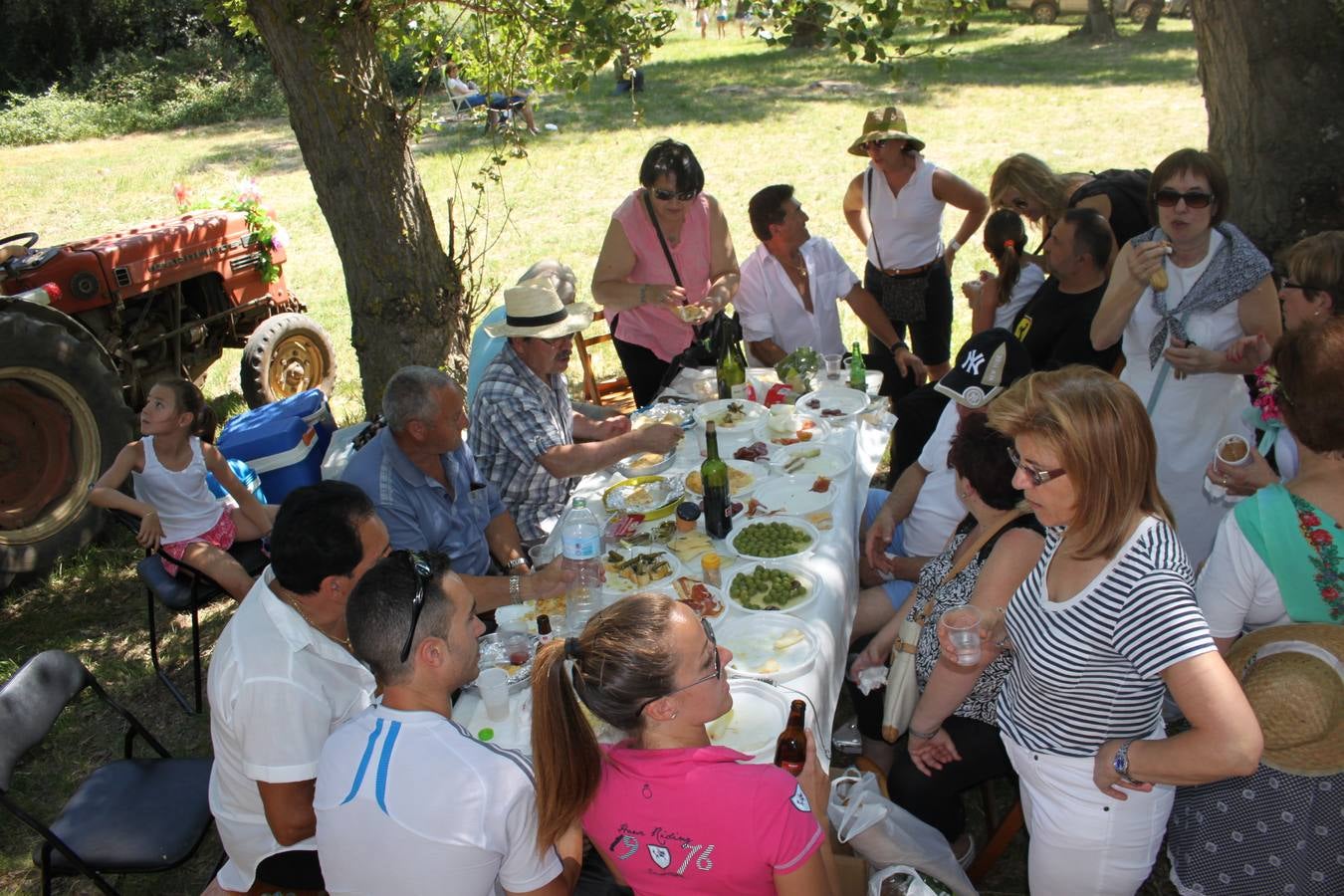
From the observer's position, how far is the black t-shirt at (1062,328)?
14.8ft

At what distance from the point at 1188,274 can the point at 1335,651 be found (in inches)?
86.7

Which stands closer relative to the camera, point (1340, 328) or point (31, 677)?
point (1340, 328)

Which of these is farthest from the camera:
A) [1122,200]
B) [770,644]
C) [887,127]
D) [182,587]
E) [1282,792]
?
[887,127]

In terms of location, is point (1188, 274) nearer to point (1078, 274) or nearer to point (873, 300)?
point (1078, 274)

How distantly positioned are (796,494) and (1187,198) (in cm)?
199

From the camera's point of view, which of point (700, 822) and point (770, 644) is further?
point (770, 644)

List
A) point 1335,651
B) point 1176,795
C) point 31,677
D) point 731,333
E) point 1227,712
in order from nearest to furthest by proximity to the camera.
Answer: point 1227,712
point 1335,651
point 1176,795
point 31,677
point 731,333

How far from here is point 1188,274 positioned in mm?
3969

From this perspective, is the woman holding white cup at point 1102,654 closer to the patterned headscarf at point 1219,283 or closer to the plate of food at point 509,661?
the plate of food at point 509,661

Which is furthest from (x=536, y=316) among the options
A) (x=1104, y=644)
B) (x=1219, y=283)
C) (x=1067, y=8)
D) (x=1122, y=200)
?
(x=1067, y=8)

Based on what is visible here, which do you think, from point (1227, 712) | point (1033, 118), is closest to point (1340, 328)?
point (1227, 712)

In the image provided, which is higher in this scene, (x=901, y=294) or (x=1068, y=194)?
(x=1068, y=194)

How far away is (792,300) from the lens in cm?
536

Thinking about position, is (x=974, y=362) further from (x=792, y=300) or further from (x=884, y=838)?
(x=884, y=838)
